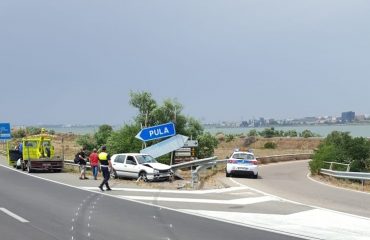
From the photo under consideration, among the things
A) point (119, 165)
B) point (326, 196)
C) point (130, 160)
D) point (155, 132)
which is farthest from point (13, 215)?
point (155, 132)

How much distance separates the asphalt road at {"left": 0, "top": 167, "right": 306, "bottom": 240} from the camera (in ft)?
35.8

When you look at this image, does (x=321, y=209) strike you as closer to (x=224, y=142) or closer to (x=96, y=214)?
(x=96, y=214)

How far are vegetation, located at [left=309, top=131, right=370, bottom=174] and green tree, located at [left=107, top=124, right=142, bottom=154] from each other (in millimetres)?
11560

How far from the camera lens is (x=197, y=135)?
41.8 m

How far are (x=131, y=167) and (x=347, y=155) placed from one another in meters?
14.9

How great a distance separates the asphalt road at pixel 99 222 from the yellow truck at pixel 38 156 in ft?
42.2

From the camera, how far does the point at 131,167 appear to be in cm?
2550

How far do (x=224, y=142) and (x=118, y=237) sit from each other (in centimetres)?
9132

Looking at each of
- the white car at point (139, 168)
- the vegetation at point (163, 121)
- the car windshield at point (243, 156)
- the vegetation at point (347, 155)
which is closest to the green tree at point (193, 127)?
the vegetation at point (163, 121)

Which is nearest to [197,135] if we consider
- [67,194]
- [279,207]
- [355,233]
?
[67,194]

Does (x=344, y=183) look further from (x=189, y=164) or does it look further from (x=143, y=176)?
(x=143, y=176)

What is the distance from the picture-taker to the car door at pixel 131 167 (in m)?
25.2

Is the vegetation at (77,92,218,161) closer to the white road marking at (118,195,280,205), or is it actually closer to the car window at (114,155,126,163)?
the car window at (114,155,126,163)

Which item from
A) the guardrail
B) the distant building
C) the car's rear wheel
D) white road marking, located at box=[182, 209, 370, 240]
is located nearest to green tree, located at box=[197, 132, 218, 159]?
the guardrail
